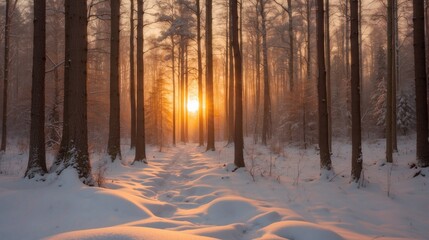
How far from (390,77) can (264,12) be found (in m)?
11.2

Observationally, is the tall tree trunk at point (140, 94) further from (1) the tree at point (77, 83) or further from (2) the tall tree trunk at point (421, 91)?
(2) the tall tree trunk at point (421, 91)

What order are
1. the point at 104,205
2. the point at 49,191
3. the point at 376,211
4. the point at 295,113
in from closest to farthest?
the point at 104,205, the point at 49,191, the point at 376,211, the point at 295,113

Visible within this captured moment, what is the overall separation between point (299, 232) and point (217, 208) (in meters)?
1.87

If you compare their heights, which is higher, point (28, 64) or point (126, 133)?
point (28, 64)

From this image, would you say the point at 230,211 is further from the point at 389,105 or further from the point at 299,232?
the point at 389,105

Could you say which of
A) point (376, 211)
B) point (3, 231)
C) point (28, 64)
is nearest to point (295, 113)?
point (376, 211)

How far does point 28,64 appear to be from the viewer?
32.3 metres

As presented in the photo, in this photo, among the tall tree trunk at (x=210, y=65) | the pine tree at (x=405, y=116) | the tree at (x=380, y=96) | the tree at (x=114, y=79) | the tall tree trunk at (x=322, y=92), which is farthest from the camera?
the tree at (x=380, y=96)

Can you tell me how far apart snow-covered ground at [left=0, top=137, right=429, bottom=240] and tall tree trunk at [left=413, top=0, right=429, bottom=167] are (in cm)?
77

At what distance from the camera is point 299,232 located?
4.23 meters

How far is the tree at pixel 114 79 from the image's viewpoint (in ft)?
38.3

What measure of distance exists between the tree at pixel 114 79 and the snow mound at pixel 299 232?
8.66 m

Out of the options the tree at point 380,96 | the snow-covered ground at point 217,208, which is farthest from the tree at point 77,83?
the tree at point 380,96

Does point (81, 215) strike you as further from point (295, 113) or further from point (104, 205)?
point (295, 113)
